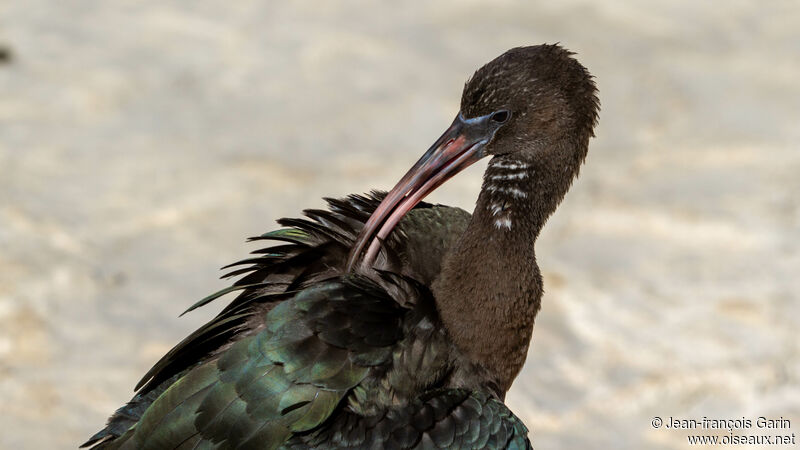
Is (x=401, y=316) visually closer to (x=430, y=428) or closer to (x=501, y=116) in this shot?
(x=430, y=428)

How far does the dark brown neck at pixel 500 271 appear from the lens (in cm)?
352

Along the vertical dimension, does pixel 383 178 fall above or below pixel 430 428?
above

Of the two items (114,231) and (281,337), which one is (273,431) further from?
(114,231)

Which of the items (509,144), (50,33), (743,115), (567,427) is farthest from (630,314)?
(50,33)

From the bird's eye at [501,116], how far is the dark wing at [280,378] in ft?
2.29

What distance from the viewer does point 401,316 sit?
3465 mm

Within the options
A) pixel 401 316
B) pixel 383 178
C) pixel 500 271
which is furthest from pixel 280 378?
pixel 383 178

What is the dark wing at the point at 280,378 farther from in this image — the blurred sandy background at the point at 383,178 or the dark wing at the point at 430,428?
the blurred sandy background at the point at 383,178

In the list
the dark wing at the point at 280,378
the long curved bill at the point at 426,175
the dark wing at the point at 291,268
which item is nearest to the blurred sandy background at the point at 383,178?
the dark wing at the point at 291,268

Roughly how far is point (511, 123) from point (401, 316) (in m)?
0.71

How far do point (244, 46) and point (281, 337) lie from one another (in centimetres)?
475

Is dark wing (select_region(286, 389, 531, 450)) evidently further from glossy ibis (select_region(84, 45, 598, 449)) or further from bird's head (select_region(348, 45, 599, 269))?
bird's head (select_region(348, 45, 599, 269))

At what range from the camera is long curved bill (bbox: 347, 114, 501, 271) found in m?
3.58

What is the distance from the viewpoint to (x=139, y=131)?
7.06 meters
